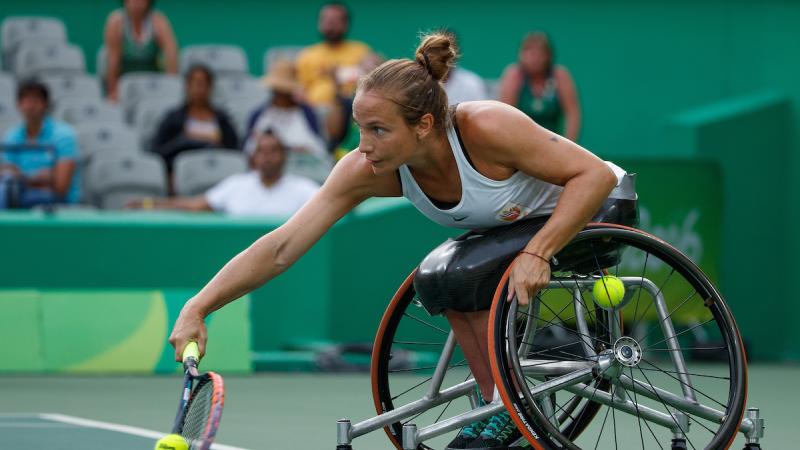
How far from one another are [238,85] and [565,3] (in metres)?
3.27

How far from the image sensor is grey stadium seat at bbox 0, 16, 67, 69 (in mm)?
12773

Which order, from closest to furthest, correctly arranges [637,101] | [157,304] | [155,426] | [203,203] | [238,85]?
[155,426] → [157,304] → [203,203] → [238,85] → [637,101]

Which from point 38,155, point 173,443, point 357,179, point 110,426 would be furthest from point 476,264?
point 38,155

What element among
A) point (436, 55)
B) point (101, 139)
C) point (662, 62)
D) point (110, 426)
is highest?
point (662, 62)

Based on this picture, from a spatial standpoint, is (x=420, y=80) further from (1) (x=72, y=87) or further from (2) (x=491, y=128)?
(1) (x=72, y=87)

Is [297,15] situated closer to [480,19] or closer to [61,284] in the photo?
[480,19]

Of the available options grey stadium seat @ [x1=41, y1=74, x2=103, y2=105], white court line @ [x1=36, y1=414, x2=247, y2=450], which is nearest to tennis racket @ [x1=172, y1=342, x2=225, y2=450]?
white court line @ [x1=36, y1=414, x2=247, y2=450]

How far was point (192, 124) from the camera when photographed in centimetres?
1104

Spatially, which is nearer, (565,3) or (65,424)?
(65,424)

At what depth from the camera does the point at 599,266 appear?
4586 mm

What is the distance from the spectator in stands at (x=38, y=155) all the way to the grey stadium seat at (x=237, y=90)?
2.35m

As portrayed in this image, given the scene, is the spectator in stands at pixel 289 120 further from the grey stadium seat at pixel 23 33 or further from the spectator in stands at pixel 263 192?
the grey stadium seat at pixel 23 33

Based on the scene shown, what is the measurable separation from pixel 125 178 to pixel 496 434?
6.19 metres

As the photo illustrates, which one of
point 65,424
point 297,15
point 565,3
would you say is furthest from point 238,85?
point 65,424
